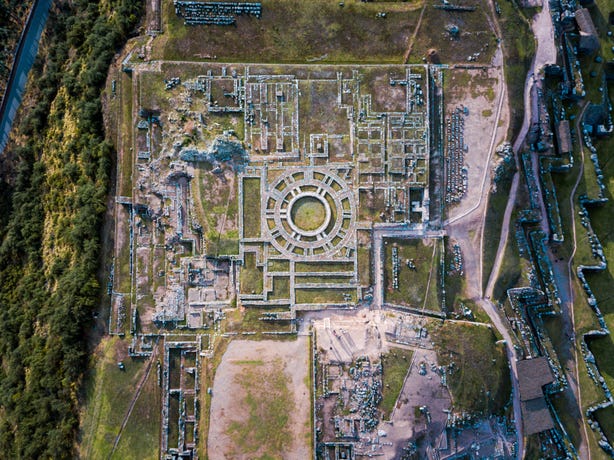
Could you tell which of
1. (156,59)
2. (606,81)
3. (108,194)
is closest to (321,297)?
(108,194)

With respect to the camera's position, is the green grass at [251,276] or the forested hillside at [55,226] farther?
the green grass at [251,276]

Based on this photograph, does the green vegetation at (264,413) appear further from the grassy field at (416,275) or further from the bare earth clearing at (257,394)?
the grassy field at (416,275)

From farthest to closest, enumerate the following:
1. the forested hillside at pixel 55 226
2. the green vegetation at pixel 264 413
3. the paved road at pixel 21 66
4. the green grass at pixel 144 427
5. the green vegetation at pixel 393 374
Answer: the paved road at pixel 21 66 → the forested hillside at pixel 55 226 → the green grass at pixel 144 427 → the green vegetation at pixel 393 374 → the green vegetation at pixel 264 413

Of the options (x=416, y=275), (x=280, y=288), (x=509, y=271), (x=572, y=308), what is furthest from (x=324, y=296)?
(x=572, y=308)

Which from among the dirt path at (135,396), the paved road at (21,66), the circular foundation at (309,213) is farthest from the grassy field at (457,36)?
the paved road at (21,66)

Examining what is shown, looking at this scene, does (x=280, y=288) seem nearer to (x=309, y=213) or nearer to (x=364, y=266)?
(x=309, y=213)

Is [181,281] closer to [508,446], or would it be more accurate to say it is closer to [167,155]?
[167,155]

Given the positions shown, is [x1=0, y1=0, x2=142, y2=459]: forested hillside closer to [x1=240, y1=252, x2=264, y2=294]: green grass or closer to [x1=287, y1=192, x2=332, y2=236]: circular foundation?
[x1=240, y1=252, x2=264, y2=294]: green grass
